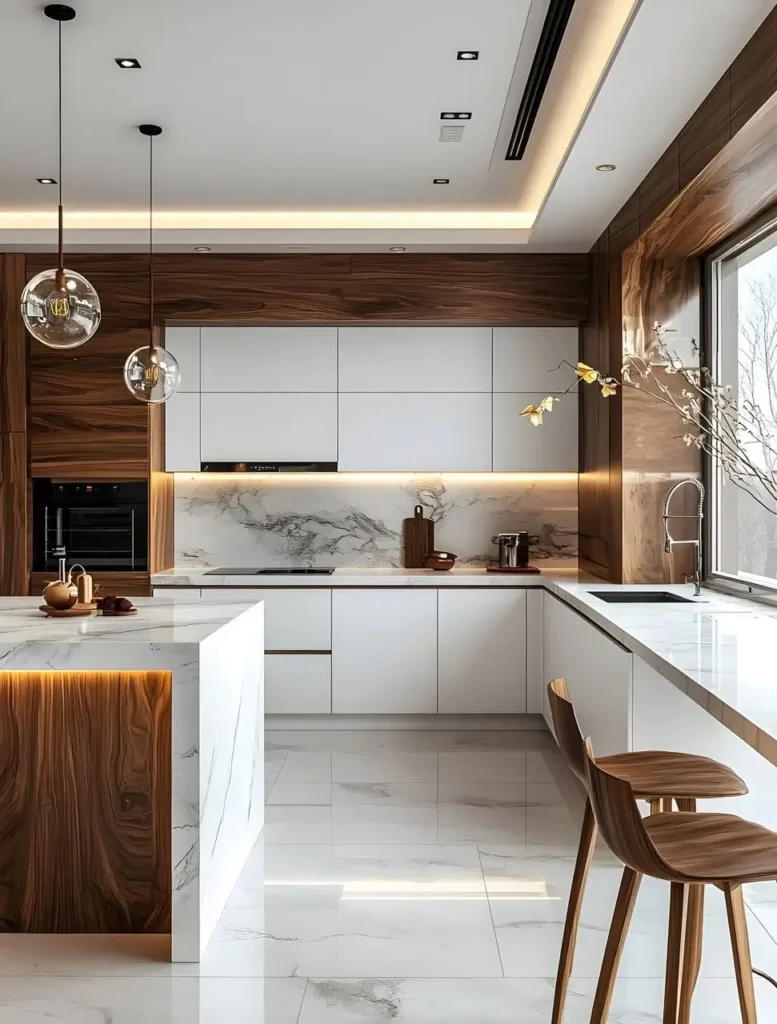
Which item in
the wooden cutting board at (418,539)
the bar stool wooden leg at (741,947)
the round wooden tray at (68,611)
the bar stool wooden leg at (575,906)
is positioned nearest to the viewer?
the bar stool wooden leg at (741,947)

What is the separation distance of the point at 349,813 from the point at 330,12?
2.88 m

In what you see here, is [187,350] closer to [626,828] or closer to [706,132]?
[706,132]

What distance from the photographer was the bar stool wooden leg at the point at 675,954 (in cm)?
174

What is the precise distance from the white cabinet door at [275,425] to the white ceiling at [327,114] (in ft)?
2.79

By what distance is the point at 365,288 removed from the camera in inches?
214

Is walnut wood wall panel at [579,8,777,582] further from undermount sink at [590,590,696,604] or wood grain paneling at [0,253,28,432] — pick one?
wood grain paneling at [0,253,28,432]

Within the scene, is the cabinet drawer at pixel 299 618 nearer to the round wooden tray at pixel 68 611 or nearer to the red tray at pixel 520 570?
the red tray at pixel 520 570

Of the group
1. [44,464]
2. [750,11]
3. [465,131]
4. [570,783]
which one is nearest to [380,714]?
[570,783]

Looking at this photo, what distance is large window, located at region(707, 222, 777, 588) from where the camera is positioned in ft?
13.1

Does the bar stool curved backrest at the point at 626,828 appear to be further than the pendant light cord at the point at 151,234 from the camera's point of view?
No

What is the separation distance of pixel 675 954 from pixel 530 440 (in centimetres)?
403

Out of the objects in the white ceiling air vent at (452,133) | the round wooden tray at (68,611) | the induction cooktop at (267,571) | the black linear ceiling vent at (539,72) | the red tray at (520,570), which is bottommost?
the induction cooktop at (267,571)

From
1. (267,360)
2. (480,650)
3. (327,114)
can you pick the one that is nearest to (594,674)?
(480,650)

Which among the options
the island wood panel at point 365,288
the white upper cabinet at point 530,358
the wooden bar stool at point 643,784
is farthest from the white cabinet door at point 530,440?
the wooden bar stool at point 643,784
